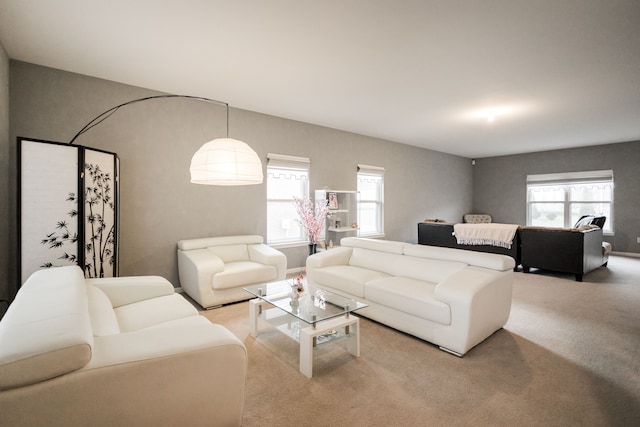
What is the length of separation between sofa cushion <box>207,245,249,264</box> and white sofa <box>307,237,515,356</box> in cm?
107

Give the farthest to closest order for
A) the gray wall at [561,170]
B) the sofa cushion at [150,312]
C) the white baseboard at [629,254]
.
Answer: the gray wall at [561,170], the white baseboard at [629,254], the sofa cushion at [150,312]

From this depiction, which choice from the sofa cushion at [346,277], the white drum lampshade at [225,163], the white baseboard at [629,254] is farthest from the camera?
the white baseboard at [629,254]

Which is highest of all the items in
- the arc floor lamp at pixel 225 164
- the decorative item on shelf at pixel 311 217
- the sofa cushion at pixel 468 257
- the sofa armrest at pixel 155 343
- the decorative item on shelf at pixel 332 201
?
the arc floor lamp at pixel 225 164

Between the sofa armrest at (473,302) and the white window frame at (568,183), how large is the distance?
6.64 meters

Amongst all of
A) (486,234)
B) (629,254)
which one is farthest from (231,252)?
(629,254)

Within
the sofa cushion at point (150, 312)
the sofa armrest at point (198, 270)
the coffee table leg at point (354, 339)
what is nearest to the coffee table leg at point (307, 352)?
the coffee table leg at point (354, 339)

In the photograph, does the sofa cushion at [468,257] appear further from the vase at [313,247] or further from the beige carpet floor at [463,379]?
the vase at [313,247]

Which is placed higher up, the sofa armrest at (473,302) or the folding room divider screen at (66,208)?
the folding room divider screen at (66,208)

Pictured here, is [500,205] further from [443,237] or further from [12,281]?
[12,281]

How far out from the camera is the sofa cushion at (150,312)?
2.07 metres

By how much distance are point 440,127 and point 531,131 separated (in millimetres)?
1876

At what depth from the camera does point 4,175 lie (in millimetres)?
2857

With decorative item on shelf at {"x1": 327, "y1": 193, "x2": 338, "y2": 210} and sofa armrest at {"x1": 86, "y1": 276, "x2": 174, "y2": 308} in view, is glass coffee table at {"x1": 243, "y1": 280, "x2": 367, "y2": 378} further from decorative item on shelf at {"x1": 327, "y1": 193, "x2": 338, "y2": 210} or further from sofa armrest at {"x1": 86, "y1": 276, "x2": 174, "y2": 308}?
decorative item on shelf at {"x1": 327, "y1": 193, "x2": 338, "y2": 210}

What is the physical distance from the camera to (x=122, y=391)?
1.19m
